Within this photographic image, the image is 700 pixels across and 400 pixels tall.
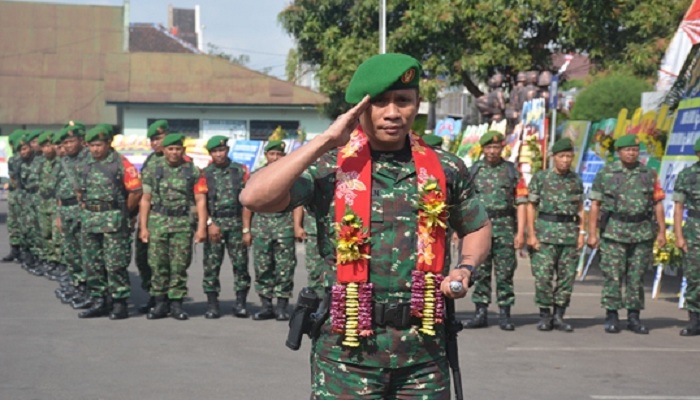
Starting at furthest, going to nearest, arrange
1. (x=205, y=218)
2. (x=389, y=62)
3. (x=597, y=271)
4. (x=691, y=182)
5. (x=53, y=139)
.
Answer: (x=597, y=271)
(x=53, y=139)
(x=205, y=218)
(x=691, y=182)
(x=389, y=62)

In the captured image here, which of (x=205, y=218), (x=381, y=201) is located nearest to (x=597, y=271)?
(x=205, y=218)

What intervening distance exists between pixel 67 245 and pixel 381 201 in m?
10.2

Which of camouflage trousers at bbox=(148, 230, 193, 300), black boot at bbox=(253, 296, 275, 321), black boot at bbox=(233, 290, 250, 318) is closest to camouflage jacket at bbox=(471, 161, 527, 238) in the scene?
black boot at bbox=(253, 296, 275, 321)

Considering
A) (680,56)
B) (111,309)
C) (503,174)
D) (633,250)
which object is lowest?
(111,309)

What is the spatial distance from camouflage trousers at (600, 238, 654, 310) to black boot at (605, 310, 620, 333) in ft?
0.28

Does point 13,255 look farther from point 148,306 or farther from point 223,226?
point 223,226

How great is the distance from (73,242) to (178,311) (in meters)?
2.22

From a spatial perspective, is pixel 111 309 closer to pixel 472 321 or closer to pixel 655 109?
pixel 472 321

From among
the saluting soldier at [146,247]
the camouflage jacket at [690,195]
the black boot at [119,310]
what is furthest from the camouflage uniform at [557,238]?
the black boot at [119,310]

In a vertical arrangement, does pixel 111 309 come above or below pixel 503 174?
below

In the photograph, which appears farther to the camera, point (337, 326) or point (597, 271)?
point (597, 271)

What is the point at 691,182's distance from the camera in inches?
456

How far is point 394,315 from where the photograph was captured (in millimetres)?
4418

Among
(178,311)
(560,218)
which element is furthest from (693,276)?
(178,311)
